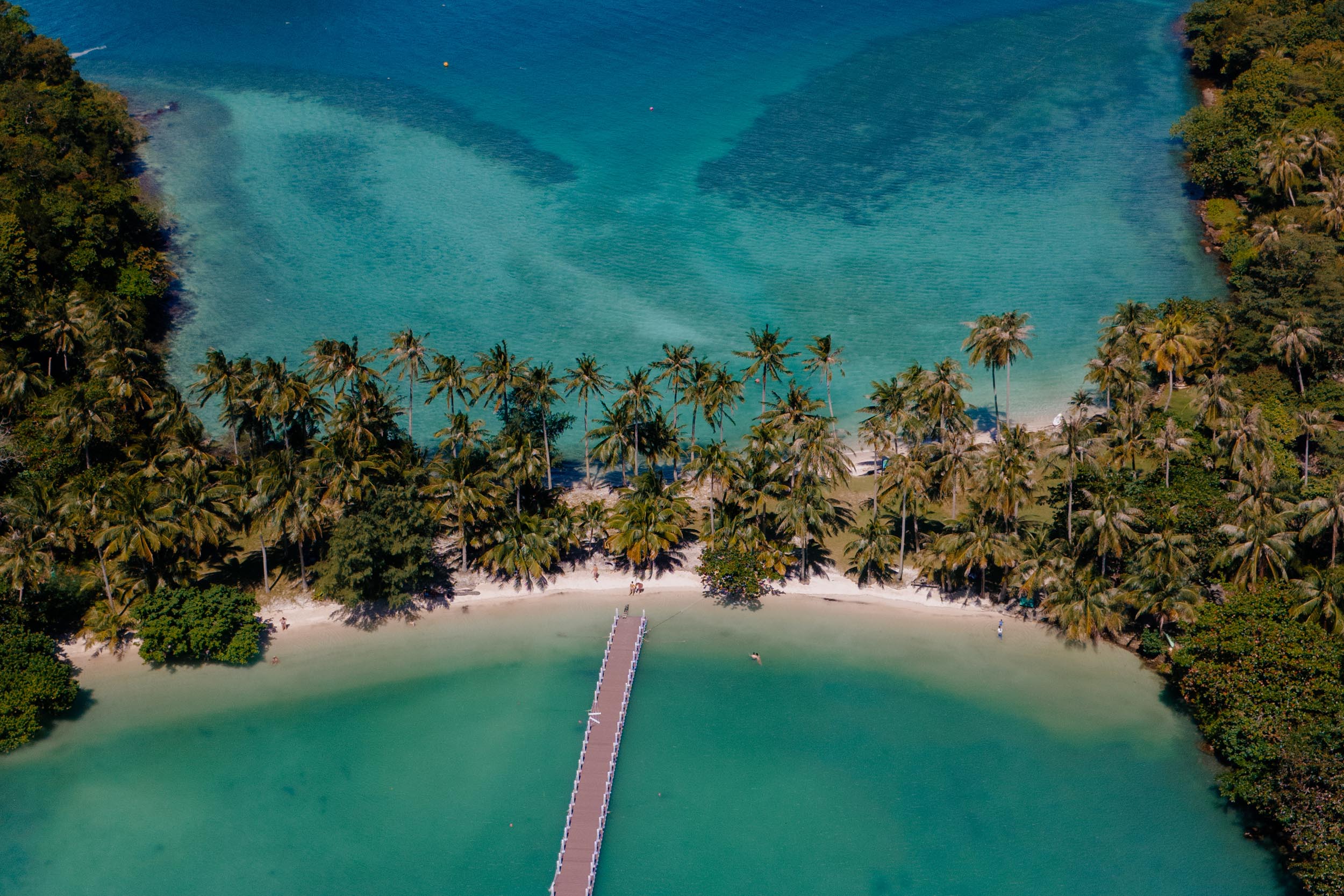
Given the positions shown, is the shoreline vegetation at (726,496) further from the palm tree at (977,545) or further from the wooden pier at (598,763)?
the wooden pier at (598,763)

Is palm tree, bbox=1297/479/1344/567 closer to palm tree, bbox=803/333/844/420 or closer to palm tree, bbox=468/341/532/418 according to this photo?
palm tree, bbox=803/333/844/420

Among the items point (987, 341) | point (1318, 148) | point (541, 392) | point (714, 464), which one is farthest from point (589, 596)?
point (1318, 148)

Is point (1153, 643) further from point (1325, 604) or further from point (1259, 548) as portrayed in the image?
point (1325, 604)

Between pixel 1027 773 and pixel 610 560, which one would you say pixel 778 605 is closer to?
pixel 610 560

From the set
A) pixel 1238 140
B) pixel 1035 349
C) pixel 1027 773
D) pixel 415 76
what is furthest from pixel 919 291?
pixel 415 76

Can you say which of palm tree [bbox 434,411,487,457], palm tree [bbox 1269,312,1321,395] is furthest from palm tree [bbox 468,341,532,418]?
palm tree [bbox 1269,312,1321,395]

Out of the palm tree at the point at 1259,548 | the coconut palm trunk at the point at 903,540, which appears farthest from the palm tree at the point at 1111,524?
the coconut palm trunk at the point at 903,540

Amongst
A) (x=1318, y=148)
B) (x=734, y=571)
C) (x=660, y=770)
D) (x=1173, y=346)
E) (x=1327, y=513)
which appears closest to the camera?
(x=660, y=770)
